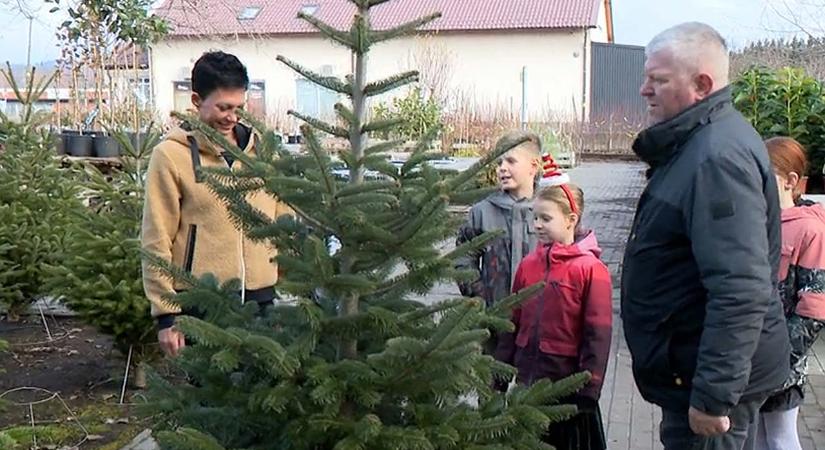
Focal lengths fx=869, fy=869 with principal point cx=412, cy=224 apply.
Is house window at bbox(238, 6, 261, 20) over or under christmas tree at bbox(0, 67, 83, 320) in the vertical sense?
over

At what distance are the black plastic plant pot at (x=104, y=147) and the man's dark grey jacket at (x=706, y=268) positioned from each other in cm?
1167

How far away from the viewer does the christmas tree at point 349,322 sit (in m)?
2.25

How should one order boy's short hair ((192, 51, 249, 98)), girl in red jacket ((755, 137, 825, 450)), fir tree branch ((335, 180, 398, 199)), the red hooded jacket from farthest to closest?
girl in red jacket ((755, 137, 825, 450)) < the red hooded jacket < boy's short hair ((192, 51, 249, 98)) < fir tree branch ((335, 180, 398, 199))

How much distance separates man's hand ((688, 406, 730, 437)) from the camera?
2553mm

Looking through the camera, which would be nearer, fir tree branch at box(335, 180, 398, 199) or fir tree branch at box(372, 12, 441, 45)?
fir tree branch at box(335, 180, 398, 199)

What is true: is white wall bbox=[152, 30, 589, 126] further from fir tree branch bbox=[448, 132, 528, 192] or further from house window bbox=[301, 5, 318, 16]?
fir tree branch bbox=[448, 132, 528, 192]

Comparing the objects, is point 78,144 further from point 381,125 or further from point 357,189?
point 357,189

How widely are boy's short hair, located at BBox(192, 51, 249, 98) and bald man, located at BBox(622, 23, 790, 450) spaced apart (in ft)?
4.93

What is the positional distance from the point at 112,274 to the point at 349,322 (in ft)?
11.3

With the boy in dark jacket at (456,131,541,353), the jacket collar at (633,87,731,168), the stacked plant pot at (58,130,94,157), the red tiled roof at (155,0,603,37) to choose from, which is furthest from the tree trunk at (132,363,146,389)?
the red tiled roof at (155,0,603,37)

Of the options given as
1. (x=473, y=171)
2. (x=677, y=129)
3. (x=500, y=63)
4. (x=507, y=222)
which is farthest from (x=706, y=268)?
(x=500, y=63)

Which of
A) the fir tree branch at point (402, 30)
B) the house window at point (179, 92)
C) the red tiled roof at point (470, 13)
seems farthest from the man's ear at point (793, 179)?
the house window at point (179, 92)

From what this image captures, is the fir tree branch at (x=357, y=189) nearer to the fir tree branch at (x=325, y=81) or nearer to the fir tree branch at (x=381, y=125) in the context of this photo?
the fir tree branch at (x=381, y=125)

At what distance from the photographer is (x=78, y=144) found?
13.4 meters
